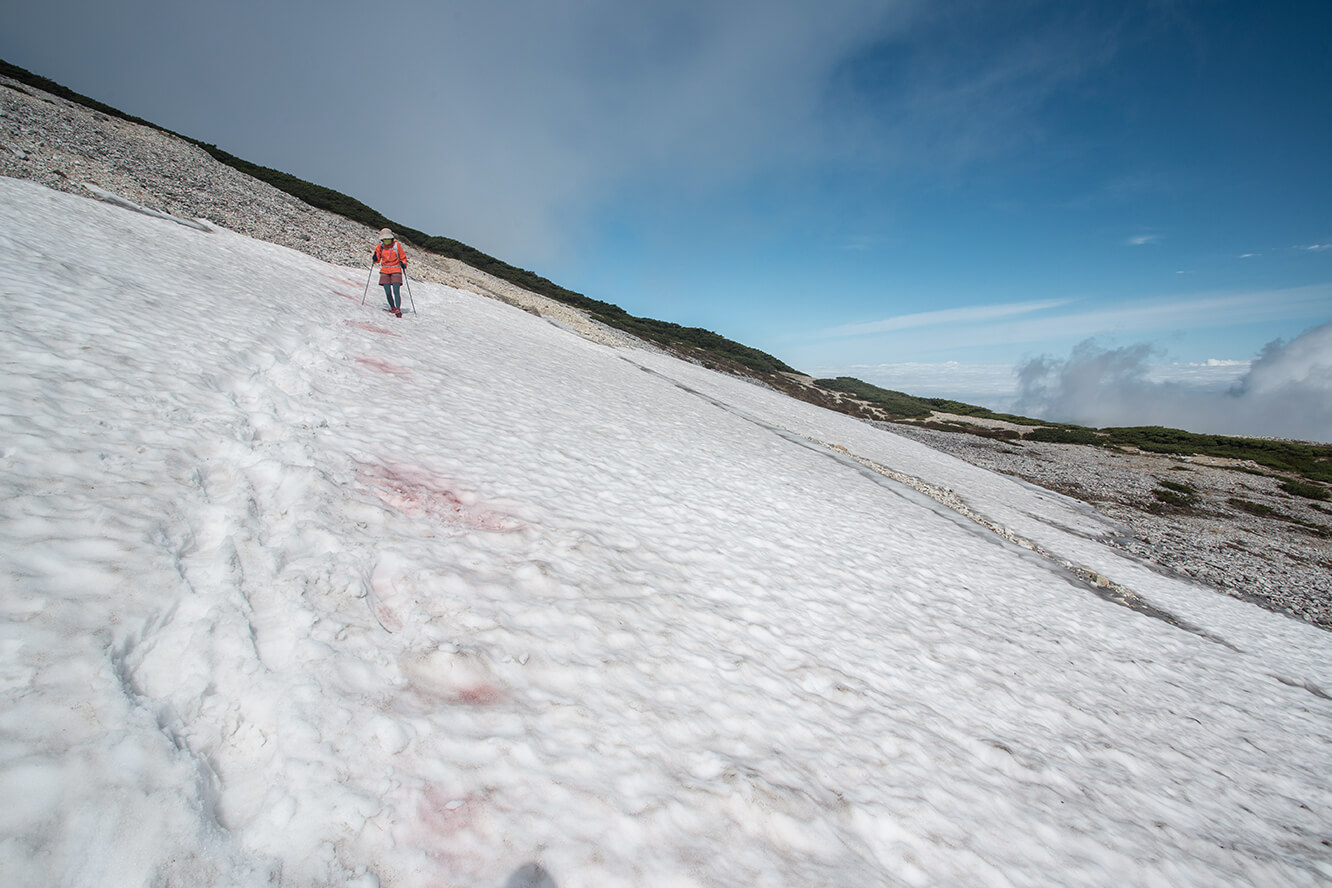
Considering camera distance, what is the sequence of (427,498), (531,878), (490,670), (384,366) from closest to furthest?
(531,878) < (490,670) < (427,498) < (384,366)

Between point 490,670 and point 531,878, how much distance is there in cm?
165

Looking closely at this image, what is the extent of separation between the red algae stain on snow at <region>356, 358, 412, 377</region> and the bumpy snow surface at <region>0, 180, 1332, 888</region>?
74 mm

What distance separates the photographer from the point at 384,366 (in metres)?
11.3

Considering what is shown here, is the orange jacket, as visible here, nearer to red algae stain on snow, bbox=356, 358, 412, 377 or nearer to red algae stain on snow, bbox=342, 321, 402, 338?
red algae stain on snow, bbox=342, 321, 402, 338

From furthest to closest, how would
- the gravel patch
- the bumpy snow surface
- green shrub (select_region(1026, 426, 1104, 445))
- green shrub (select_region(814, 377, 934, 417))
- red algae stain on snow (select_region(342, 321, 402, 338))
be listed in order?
green shrub (select_region(814, 377, 934, 417))
green shrub (select_region(1026, 426, 1104, 445))
the gravel patch
red algae stain on snow (select_region(342, 321, 402, 338))
the bumpy snow surface

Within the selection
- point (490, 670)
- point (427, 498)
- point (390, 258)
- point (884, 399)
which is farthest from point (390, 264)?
point (884, 399)

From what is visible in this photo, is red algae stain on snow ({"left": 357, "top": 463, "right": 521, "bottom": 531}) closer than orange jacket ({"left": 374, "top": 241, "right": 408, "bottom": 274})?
Yes

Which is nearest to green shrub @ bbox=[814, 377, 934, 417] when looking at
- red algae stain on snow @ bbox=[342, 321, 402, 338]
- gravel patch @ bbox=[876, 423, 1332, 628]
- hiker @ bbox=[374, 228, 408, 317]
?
gravel patch @ bbox=[876, 423, 1332, 628]

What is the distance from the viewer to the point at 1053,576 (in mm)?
13148

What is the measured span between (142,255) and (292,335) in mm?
5343

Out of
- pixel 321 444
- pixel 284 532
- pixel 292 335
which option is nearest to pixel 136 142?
pixel 292 335

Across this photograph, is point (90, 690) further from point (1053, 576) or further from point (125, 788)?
point (1053, 576)

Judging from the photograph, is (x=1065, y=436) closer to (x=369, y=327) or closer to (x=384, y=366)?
(x=369, y=327)

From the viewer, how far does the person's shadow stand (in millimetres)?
2891
